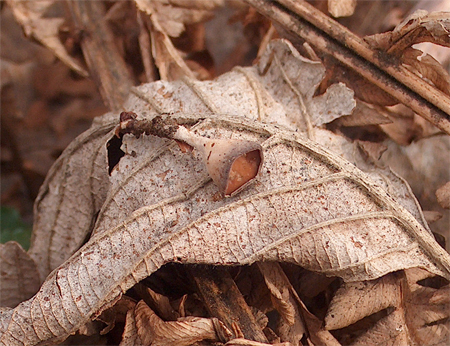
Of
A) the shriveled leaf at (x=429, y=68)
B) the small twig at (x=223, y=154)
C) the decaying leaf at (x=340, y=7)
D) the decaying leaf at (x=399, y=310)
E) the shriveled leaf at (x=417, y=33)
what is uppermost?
the decaying leaf at (x=340, y=7)

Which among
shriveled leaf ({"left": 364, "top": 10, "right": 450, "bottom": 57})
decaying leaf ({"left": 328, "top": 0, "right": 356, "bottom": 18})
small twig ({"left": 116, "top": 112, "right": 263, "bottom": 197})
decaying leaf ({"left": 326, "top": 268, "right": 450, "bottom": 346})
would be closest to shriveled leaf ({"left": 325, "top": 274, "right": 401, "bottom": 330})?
decaying leaf ({"left": 326, "top": 268, "right": 450, "bottom": 346})

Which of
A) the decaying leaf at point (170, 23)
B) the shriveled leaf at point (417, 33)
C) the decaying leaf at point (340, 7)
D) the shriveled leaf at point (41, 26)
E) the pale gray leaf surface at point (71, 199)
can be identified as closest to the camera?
the shriveled leaf at point (417, 33)

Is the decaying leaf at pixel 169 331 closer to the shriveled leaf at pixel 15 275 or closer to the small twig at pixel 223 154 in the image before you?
the small twig at pixel 223 154

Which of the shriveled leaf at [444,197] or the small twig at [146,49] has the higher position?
the small twig at [146,49]

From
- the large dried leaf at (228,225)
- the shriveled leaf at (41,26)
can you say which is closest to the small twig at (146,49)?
the shriveled leaf at (41,26)

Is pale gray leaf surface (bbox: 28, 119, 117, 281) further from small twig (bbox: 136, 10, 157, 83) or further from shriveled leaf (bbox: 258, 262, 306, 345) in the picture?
shriveled leaf (bbox: 258, 262, 306, 345)

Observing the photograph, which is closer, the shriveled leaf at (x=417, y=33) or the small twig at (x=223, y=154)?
the small twig at (x=223, y=154)

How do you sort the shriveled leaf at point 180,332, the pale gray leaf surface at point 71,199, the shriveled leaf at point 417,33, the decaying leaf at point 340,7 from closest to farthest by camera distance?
the shriveled leaf at point 180,332
the shriveled leaf at point 417,33
the pale gray leaf surface at point 71,199
the decaying leaf at point 340,7

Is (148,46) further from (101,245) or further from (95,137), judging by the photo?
(101,245)
